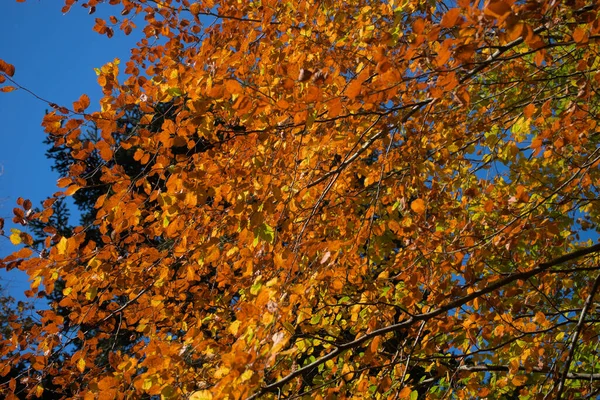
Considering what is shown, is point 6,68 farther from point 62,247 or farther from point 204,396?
point 204,396

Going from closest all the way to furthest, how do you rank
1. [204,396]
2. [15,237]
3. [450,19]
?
[450,19], [204,396], [15,237]

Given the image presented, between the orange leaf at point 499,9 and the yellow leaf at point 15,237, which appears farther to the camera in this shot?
the yellow leaf at point 15,237

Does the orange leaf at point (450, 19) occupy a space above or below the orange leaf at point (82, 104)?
below

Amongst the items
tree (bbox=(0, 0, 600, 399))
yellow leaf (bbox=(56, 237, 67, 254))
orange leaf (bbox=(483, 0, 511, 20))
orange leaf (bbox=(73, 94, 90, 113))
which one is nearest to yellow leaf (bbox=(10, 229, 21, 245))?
tree (bbox=(0, 0, 600, 399))

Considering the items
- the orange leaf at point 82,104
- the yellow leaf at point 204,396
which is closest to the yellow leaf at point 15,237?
the orange leaf at point 82,104

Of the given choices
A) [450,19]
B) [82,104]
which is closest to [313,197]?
[82,104]

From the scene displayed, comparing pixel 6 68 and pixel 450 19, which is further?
pixel 6 68

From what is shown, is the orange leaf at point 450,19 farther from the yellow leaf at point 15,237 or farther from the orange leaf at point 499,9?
the yellow leaf at point 15,237

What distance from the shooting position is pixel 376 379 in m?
3.52

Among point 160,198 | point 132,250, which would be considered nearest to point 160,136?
point 160,198

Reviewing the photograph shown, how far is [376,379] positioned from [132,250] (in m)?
2.09

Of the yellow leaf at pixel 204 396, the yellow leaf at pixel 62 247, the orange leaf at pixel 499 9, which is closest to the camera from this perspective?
the orange leaf at pixel 499 9

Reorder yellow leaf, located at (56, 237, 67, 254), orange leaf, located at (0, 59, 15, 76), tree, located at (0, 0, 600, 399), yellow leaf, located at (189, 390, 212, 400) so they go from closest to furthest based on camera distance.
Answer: yellow leaf, located at (189, 390, 212, 400), tree, located at (0, 0, 600, 399), yellow leaf, located at (56, 237, 67, 254), orange leaf, located at (0, 59, 15, 76)

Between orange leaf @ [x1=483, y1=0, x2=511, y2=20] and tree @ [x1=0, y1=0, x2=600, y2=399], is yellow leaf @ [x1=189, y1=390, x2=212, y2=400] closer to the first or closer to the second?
tree @ [x1=0, y1=0, x2=600, y2=399]
